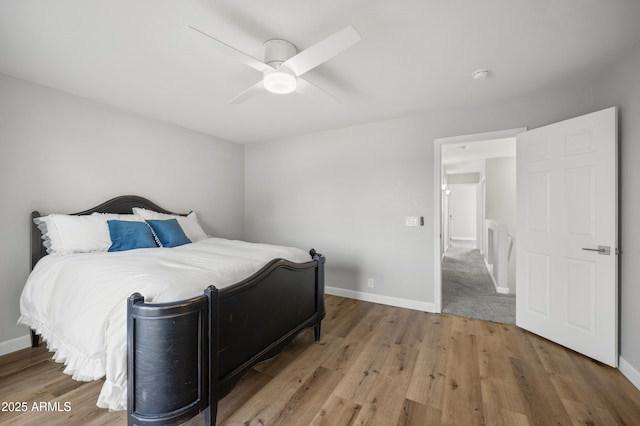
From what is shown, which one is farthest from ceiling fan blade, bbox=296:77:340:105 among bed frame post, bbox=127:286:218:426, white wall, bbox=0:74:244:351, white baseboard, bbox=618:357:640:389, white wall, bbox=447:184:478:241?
white wall, bbox=447:184:478:241

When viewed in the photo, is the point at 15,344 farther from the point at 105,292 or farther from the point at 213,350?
the point at 213,350

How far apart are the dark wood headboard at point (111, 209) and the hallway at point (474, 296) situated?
393 centimetres

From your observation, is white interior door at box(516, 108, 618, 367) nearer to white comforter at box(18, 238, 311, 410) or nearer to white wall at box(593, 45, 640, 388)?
white wall at box(593, 45, 640, 388)

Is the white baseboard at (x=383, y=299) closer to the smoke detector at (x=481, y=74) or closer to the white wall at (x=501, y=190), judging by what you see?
the smoke detector at (x=481, y=74)

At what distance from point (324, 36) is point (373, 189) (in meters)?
2.15

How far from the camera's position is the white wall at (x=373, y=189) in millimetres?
2996

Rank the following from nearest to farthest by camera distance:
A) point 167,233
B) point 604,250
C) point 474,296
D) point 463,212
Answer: point 604,250
point 167,233
point 474,296
point 463,212

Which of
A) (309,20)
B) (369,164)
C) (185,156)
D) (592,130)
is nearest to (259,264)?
(309,20)

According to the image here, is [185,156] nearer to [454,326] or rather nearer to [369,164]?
[369,164]

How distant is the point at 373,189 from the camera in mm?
3625

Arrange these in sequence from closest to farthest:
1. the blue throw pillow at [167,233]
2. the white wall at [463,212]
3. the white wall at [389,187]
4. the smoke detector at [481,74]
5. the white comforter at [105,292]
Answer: the white comforter at [105,292]
the white wall at [389,187]
the smoke detector at [481,74]
the blue throw pillow at [167,233]
the white wall at [463,212]

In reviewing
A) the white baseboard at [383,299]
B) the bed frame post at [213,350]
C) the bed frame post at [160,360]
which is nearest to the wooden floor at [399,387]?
the bed frame post at [213,350]

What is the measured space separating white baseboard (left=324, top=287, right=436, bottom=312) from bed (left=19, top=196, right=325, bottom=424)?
1.49 metres

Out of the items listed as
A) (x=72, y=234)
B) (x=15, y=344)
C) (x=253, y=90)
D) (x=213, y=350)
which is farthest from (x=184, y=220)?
(x=213, y=350)
